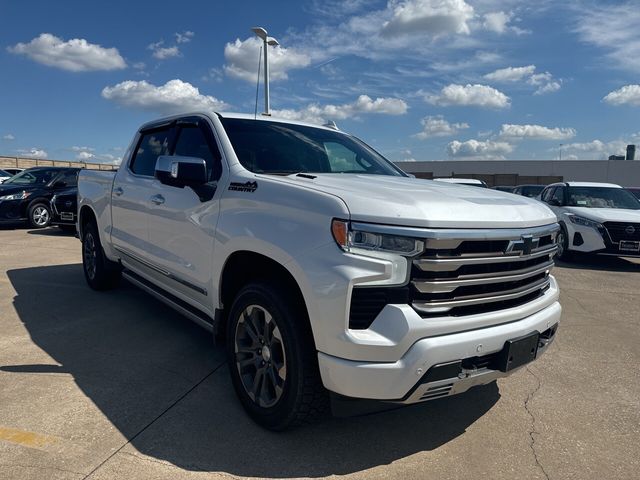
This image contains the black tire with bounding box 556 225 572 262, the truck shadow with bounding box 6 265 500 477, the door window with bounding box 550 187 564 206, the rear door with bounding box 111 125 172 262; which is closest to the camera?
the truck shadow with bounding box 6 265 500 477

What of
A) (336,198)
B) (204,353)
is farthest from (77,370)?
(336,198)

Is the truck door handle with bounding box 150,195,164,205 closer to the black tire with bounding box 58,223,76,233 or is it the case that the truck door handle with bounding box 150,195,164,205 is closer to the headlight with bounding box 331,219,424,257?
the headlight with bounding box 331,219,424,257

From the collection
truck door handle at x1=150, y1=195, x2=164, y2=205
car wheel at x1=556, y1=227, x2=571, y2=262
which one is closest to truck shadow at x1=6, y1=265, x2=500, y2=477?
truck door handle at x1=150, y1=195, x2=164, y2=205

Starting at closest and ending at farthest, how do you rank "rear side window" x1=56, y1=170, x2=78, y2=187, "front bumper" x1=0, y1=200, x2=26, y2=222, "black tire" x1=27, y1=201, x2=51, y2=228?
"front bumper" x1=0, y1=200, x2=26, y2=222
"black tire" x1=27, y1=201, x2=51, y2=228
"rear side window" x1=56, y1=170, x2=78, y2=187

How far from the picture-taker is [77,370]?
3.62 meters

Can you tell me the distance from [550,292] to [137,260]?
351 cm

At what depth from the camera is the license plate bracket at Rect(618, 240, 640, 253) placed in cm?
855

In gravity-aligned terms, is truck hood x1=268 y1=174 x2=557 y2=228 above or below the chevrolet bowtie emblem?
above

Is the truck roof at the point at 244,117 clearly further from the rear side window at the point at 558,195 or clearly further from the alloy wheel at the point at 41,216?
the alloy wheel at the point at 41,216

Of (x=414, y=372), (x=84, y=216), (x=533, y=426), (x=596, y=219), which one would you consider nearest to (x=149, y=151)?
(x=84, y=216)

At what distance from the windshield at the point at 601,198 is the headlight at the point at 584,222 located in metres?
0.77

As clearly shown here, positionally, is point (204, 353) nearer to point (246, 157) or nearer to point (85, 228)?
point (246, 157)

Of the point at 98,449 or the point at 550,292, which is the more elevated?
the point at 550,292

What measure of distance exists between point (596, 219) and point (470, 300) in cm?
768
